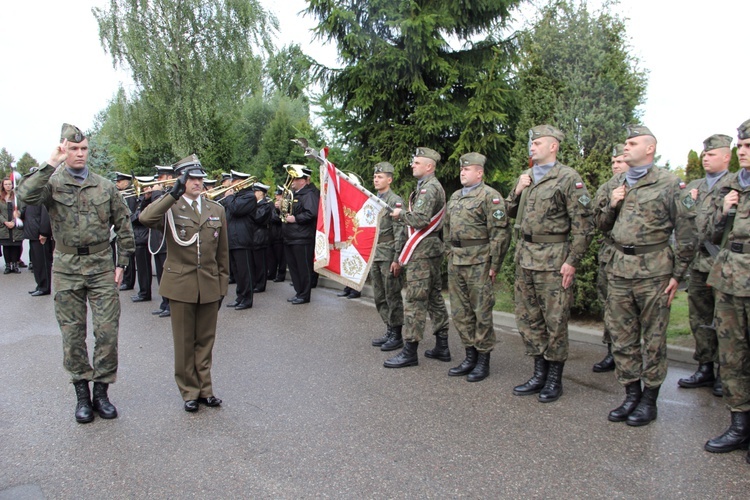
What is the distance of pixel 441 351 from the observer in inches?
235

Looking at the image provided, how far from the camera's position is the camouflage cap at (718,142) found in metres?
5.10

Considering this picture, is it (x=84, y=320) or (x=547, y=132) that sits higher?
(x=547, y=132)

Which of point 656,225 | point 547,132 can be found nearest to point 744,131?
point 656,225

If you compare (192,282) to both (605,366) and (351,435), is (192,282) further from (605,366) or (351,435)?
(605,366)

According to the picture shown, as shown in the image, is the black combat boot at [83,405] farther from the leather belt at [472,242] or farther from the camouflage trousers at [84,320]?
the leather belt at [472,242]

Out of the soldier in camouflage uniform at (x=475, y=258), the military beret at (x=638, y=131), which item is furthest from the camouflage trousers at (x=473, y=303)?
the military beret at (x=638, y=131)

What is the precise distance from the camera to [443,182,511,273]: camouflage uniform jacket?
5.14 metres

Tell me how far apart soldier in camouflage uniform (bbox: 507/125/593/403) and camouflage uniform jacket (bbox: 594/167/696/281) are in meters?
0.34

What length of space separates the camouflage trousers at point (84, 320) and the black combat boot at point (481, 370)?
9.87 ft

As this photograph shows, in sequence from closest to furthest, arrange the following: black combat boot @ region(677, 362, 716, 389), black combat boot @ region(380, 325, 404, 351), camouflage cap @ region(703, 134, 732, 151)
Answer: black combat boot @ region(677, 362, 716, 389) < camouflage cap @ region(703, 134, 732, 151) < black combat boot @ region(380, 325, 404, 351)

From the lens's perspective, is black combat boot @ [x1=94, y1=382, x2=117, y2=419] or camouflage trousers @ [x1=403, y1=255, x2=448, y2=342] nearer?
black combat boot @ [x1=94, y1=382, x2=117, y2=419]

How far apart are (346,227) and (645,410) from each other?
368 cm

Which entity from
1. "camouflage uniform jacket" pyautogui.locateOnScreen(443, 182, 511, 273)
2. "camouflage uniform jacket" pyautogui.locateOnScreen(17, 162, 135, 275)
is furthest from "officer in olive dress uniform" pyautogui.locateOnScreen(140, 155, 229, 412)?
"camouflage uniform jacket" pyautogui.locateOnScreen(443, 182, 511, 273)

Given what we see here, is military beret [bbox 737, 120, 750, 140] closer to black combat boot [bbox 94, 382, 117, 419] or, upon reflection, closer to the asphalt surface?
the asphalt surface
